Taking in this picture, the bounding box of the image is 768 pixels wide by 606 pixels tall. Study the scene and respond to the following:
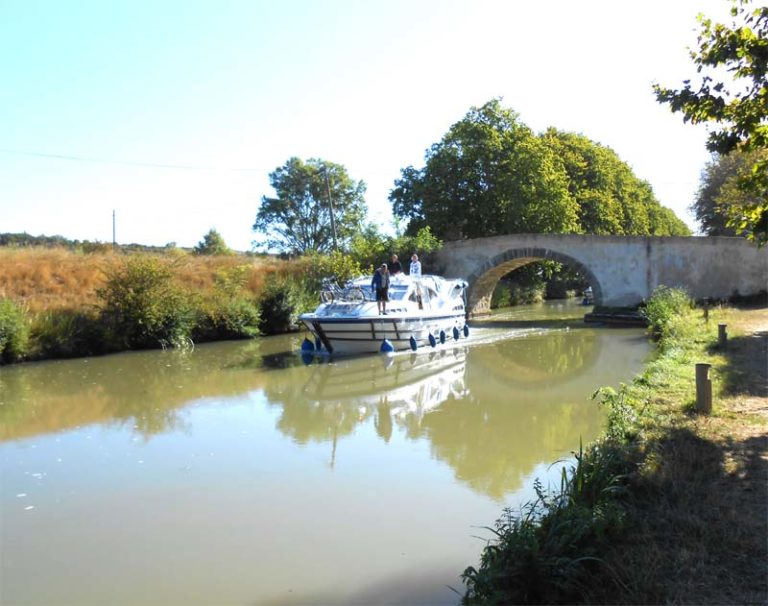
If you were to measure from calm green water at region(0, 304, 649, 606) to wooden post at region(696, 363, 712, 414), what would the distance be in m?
1.51

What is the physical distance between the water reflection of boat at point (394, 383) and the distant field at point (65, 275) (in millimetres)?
8803

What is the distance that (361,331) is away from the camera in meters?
16.1

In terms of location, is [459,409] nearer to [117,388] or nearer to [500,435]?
[500,435]

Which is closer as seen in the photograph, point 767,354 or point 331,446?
point 331,446

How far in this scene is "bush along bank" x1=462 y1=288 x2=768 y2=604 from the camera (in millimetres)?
3395

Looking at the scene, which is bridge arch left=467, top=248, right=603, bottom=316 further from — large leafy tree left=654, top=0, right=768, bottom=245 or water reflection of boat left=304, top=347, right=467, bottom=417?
large leafy tree left=654, top=0, right=768, bottom=245

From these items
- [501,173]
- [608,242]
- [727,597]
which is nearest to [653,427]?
[727,597]

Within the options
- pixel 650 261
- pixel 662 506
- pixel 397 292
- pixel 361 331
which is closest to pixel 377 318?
pixel 361 331

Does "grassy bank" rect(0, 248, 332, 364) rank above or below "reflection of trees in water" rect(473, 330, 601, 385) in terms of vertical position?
above

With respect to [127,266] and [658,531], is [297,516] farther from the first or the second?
[127,266]

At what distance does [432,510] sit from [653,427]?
92.4 inches

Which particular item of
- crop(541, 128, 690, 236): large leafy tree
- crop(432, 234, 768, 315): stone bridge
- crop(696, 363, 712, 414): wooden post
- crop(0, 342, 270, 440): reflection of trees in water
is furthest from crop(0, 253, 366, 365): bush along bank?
crop(541, 128, 690, 236): large leafy tree

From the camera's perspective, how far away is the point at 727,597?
10.4ft

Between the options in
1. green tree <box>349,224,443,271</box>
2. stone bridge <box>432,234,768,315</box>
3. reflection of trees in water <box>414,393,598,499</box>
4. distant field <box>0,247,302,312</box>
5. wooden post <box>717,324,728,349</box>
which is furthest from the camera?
green tree <box>349,224,443,271</box>
